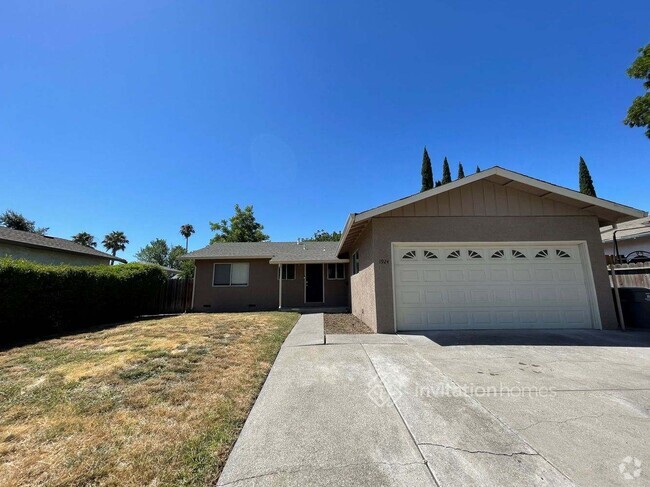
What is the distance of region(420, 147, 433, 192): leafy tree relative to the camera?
33.7 metres

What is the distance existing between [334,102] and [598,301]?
10296 mm

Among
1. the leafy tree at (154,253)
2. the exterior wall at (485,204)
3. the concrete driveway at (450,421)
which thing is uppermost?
the leafy tree at (154,253)

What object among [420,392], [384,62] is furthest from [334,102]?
[420,392]

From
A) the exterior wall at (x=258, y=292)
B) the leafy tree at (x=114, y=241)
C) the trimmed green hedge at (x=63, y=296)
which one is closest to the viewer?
the trimmed green hedge at (x=63, y=296)

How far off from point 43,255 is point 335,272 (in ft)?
49.8

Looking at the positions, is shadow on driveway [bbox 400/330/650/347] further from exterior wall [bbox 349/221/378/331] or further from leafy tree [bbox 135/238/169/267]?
leafy tree [bbox 135/238/169/267]

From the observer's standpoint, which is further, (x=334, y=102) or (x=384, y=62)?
(x=334, y=102)

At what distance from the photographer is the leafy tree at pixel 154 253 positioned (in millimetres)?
47969

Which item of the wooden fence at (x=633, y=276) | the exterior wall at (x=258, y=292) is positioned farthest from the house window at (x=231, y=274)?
the wooden fence at (x=633, y=276)

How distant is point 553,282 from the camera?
291 inches

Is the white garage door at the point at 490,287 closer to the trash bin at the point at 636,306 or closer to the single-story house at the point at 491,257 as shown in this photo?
the single-story house at the point at 491,257

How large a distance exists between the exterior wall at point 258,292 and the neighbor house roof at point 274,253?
437mm

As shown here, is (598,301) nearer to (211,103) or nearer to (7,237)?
(211,103)

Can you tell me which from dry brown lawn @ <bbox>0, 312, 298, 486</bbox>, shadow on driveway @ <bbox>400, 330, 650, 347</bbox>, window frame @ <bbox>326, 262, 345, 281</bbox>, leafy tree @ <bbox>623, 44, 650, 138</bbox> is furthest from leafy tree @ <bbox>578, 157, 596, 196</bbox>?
dry brown lawn @ <bbox>0, 312, 298, 486</bbox>
